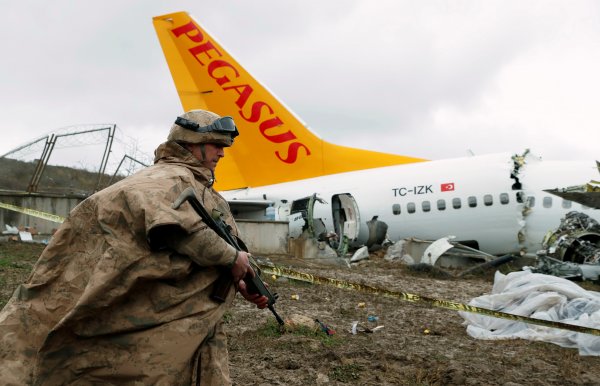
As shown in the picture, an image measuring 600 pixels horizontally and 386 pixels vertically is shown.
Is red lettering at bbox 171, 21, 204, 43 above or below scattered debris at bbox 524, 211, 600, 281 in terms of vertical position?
above

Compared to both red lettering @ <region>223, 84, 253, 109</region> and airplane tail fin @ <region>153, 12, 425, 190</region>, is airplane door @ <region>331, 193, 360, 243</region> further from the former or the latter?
red lettering @ <region>223, 84, 253, 109</region>

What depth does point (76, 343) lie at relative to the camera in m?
2.47

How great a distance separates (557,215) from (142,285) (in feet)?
40.7

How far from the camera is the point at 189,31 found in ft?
51.8

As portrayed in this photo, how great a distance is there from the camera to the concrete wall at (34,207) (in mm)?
12133

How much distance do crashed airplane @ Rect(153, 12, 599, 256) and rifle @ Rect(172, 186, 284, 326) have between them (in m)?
10.4

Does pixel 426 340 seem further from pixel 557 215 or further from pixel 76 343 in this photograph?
pixel 557 215

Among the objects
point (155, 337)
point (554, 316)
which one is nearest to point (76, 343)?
point (155, 337)

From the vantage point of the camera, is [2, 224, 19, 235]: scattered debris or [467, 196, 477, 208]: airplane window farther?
[467, 196, 477, 208]: airplane window

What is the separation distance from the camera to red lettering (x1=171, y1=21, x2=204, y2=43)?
15703 millimetres

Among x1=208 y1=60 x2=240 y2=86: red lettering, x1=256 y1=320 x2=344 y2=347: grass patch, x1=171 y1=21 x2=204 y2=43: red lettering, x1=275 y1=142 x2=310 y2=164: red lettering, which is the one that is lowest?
x1=256 y1=320 x2=344 y2=347: grass patch

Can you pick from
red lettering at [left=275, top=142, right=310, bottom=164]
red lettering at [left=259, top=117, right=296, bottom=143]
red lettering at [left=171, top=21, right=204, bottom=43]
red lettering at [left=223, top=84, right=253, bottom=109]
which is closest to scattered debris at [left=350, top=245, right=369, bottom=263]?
red lettering at [left=275, top=142, right=310, bottom=164]

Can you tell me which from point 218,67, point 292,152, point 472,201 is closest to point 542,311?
point 472,201

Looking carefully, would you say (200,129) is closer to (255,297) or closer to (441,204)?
(255,297)
